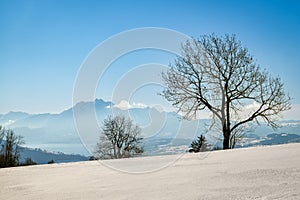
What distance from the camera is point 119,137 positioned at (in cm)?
2012

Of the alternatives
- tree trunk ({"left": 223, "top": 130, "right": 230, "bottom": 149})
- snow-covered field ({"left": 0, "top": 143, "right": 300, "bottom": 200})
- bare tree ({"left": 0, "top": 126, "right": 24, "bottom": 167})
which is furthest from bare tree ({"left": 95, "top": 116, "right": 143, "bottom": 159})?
snow-covered field ({"left": 0, "top": 143, "right": 300, "bottom": 200})

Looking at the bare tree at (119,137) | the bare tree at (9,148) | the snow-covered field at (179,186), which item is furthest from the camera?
the bare tree at (119,137)

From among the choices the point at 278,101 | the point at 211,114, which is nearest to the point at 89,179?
the point at 211,114

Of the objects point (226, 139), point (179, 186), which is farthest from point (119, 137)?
point (179, 186)

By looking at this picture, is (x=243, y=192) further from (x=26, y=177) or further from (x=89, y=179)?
(x=26, y=177)

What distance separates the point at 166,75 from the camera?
13.3m

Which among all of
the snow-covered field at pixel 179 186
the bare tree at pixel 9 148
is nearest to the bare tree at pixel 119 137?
the bare tree at pixel 9 148

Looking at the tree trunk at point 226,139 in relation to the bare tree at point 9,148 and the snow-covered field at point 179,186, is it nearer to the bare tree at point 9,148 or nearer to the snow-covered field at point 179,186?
the bare tree at point 9,148

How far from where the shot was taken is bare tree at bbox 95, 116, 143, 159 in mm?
18328

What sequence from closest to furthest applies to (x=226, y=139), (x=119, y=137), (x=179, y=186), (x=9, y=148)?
(x=179, y=186)
(x=9, y=148)
(x=226, y=139)
(x=119, y=137)

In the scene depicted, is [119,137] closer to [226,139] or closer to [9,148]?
[226,139]

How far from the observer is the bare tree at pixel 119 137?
60.1 feet

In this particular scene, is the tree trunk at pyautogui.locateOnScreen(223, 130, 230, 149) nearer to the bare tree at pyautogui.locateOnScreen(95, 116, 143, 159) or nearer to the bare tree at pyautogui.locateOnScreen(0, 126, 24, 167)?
the bare tree at pyautogui.locateOnScreen(95, 116, 143, 159)

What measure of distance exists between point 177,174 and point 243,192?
127 cm
